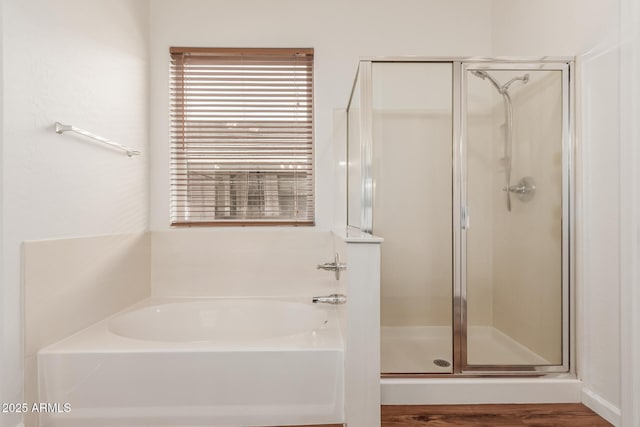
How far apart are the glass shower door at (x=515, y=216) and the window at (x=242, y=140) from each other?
3.48 feet

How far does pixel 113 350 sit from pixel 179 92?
1.68 m

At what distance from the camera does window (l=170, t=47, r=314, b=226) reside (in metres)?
2.43

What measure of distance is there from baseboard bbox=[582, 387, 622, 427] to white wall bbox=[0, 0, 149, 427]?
7.69ft

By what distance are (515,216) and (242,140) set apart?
5.62 ft

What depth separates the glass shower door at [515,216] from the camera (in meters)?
1.79

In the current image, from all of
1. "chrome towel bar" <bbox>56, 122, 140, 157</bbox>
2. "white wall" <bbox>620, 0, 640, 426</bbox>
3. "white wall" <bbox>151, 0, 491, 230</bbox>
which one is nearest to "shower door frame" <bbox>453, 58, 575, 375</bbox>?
"white wall" <bbox>620, 0, 640, 426</bbox>

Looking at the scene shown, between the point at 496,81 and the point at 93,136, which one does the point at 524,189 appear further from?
the point at 93,136

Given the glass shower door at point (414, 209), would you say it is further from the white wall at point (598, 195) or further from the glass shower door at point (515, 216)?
the white wall at point (598, 195)

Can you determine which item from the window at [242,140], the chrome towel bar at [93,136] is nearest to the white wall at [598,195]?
the window at [242,140]

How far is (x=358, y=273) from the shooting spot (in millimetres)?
1469

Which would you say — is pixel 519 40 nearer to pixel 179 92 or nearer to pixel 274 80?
pixel 274 80

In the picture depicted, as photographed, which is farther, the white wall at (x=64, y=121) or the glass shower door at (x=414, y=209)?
the glass shower door at (x=414, y=209)

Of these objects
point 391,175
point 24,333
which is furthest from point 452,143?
point 24,333

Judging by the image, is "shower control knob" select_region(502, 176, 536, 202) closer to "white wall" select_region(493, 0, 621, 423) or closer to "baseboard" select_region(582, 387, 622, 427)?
"white wall" select_region(493, 0, 621, 423)
